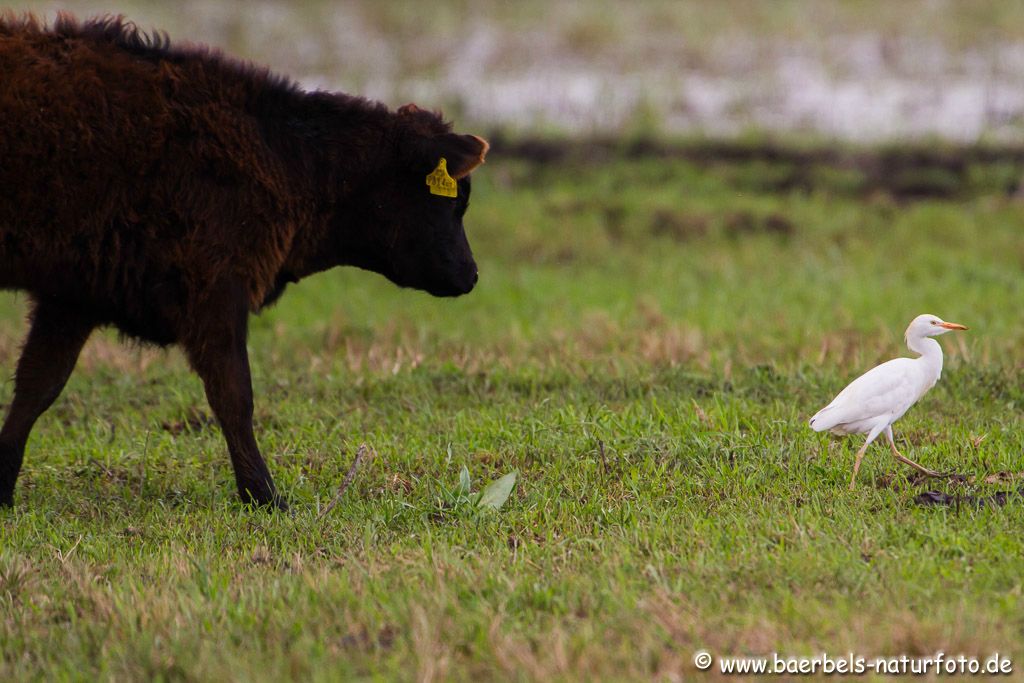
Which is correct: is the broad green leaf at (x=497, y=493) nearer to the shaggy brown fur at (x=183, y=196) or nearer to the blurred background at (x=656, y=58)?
the shaggy brown fur at (x=183, y=196)

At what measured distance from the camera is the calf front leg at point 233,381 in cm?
558

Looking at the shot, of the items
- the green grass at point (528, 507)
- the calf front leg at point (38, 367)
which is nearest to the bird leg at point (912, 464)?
the green grass at point (528, 507)

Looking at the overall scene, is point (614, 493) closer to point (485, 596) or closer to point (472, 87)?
point (485, 596)

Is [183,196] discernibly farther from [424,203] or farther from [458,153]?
[458,153]

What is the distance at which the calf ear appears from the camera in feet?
19.8

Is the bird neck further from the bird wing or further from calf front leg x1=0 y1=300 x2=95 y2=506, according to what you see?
calf front leg x1=0 y1=300 x2=95 y2=506

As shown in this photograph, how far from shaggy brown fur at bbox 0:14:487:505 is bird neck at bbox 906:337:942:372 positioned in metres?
2.17

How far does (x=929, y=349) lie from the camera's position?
18.4 ft

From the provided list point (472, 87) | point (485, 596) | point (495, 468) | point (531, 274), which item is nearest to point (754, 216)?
point (531, 274)

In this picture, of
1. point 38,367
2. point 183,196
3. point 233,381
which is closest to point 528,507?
point 233,381

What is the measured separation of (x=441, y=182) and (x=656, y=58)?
13700mm

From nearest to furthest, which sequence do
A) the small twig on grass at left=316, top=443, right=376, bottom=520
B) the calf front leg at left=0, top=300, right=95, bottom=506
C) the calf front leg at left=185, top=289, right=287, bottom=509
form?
1. the small twig on grass at left=316, top=443, right=376, bottom=520
2. the calf front leg at left=185, top=289, right=287, bottom=509
3. the calf front leg at left=0, top=300, right=95, bottom=506

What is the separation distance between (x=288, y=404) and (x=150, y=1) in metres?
15.4

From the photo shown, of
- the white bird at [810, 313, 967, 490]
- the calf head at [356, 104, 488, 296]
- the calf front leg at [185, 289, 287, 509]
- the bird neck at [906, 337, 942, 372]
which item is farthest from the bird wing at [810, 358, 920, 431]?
the calf front leg at [185, 289, 287, 509]
